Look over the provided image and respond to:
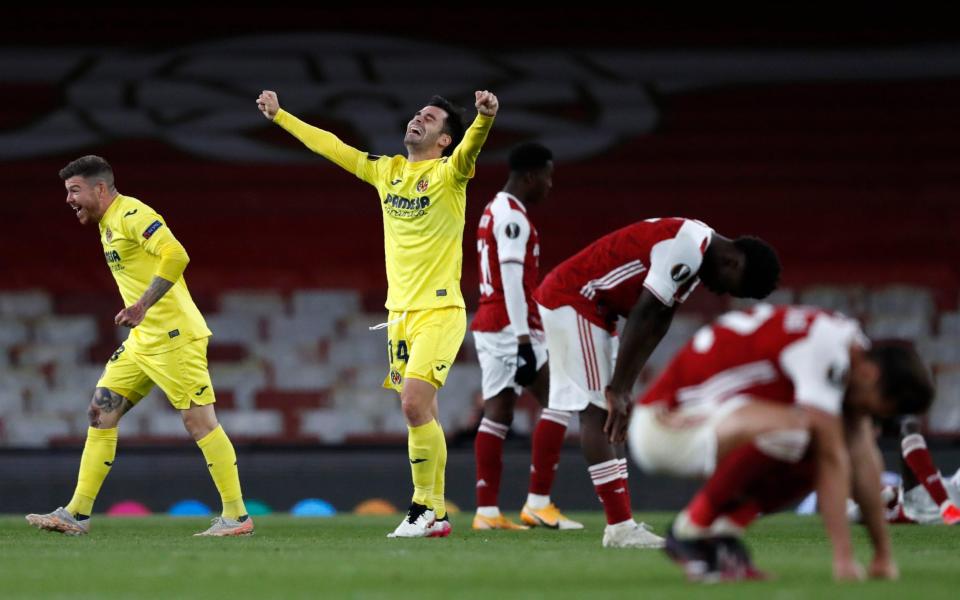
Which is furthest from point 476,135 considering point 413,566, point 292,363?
point 292,363

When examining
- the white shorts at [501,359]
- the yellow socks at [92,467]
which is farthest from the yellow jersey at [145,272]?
the white shorts at [501,359]

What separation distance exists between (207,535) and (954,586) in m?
4.15

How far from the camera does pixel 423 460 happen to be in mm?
7699

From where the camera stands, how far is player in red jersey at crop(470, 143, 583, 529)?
847 centimetres

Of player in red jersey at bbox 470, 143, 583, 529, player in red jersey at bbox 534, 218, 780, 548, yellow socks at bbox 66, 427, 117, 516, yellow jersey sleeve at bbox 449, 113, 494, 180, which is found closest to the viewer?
player in red jersey at bbox 534, 218, 780, 548

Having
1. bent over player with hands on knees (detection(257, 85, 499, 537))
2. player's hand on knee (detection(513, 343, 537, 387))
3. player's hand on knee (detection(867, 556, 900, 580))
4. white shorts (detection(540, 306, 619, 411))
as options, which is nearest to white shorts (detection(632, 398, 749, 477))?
player's hand on knee (detection(867, 556, 900, 580))

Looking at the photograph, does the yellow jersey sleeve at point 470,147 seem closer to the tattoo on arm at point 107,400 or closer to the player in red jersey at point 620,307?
the player in red jersey at point 620,307

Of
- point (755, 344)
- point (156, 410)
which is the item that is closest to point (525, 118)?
point (156, 410)

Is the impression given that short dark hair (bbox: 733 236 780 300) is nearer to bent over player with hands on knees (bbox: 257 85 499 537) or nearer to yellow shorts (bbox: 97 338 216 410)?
bent over player with hands on knees (bbox: 257 85 499 537)

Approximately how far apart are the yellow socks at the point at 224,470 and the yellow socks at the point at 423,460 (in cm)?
102

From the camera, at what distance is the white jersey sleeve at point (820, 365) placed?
15.6 ft

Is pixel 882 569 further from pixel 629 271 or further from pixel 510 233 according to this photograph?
pixel 510 233

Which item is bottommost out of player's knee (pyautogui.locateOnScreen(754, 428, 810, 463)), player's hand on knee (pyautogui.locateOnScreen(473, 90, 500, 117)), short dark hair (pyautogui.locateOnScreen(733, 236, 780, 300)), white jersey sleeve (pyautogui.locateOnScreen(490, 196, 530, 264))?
player's knee (pyautogui.locateOnScreen(754, 428, 810, 463))

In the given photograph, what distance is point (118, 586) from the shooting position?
511cm
